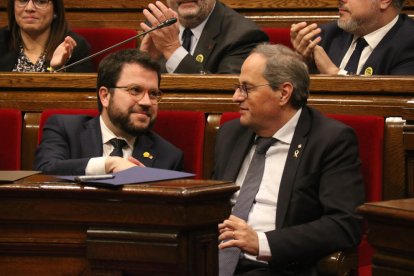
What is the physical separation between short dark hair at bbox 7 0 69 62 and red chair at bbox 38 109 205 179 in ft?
1.62

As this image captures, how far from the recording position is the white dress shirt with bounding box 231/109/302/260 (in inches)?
52.0

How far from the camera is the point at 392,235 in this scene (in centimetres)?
92

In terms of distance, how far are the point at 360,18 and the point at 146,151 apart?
1.93 ft

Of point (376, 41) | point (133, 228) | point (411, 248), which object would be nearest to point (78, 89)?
point (376, 41)

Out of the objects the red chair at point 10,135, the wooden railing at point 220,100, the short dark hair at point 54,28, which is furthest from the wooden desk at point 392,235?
the short dark hair at point 54,28

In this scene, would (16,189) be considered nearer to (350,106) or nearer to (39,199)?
(39,199)

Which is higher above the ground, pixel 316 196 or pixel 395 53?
pixel 395 53

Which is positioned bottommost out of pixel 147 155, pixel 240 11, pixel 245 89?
pixel 147 155

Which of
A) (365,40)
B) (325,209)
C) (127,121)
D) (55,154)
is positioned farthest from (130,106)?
(365,40)

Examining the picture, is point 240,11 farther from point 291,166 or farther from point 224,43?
point 291,166

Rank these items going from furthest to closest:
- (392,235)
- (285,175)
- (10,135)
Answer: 1. (10,135)
2. (285,175)
3. (392,235)

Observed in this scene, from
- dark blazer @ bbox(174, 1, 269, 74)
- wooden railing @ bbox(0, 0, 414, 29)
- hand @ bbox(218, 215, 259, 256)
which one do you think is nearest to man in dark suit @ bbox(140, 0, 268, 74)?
dark blazer @ bbox(174, 1, 269, 74)

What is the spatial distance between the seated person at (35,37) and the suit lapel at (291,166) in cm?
68

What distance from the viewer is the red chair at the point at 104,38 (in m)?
2.02
